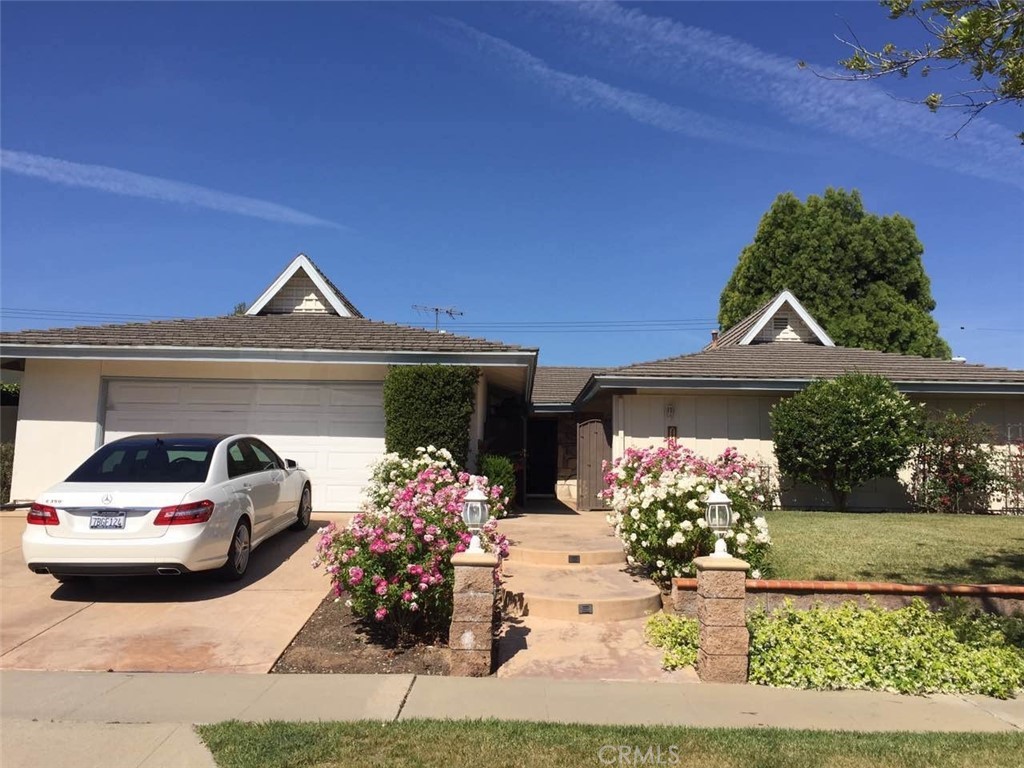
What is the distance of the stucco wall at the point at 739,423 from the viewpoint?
1430cm

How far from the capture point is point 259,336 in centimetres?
1312

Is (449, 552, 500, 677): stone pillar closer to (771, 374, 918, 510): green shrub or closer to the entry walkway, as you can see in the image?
the entry walkway

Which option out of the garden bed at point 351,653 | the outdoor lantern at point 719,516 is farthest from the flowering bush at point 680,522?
the garden bed at point 351,653

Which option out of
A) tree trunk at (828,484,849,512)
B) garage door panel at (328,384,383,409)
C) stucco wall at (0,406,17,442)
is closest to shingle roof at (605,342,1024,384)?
tree trunk at (828,484,849,512)

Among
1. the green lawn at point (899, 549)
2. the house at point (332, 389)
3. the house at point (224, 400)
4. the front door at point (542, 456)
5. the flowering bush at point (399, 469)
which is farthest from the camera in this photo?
the front door at point (542, 456)

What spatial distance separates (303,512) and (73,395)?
5856 millimetres

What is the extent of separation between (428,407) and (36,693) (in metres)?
7.43

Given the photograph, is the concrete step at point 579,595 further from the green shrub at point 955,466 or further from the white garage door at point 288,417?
the green shrub at point 955,466

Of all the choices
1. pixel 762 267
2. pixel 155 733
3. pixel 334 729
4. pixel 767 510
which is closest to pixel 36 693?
pixel 155 733

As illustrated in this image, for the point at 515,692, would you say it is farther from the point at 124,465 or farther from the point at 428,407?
the point at 428,407

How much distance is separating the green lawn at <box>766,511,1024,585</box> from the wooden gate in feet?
13.3

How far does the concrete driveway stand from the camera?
5.61 meters

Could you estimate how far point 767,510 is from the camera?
13852 mm

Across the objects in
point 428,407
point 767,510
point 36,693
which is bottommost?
point 36,693
